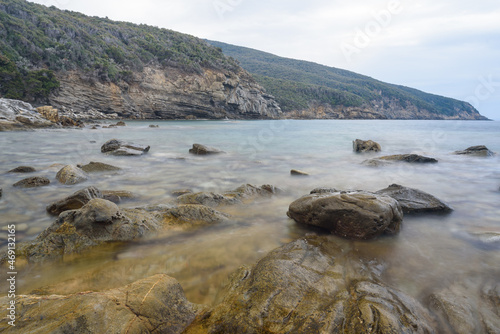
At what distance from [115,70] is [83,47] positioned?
6755 millimetres

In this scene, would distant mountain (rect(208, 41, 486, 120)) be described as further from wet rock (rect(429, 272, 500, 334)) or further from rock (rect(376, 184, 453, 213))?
wet rock (rect(429, 272, 500, 334))

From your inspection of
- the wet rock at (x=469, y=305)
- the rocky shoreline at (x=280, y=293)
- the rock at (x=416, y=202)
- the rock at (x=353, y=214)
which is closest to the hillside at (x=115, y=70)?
the rocky shoreline at (x=280, y=293)

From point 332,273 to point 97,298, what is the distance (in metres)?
2.20

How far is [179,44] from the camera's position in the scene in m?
62.8

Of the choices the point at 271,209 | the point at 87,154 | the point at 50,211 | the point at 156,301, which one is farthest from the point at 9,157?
the point at 156,301

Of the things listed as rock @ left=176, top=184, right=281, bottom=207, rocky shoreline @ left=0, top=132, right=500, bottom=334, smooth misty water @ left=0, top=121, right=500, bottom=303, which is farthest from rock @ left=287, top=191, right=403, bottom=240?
rock @ left=176, top=184, right=281, bottom=207

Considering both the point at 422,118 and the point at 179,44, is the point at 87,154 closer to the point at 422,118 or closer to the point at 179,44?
the point at 179,44

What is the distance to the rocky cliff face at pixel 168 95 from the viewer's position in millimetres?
41000

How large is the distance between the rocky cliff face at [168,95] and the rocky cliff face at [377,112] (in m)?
27.6

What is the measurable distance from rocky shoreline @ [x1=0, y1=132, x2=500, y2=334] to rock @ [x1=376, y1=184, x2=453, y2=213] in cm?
93

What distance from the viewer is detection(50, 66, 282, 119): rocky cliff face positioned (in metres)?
41.0

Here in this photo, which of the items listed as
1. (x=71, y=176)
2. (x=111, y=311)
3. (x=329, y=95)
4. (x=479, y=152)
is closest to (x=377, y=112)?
(x=329, y=95)

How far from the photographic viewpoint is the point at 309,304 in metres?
2.22

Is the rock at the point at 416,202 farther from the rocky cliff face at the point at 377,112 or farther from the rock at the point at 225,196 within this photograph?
the rocky cliff face at the point at 377,112
